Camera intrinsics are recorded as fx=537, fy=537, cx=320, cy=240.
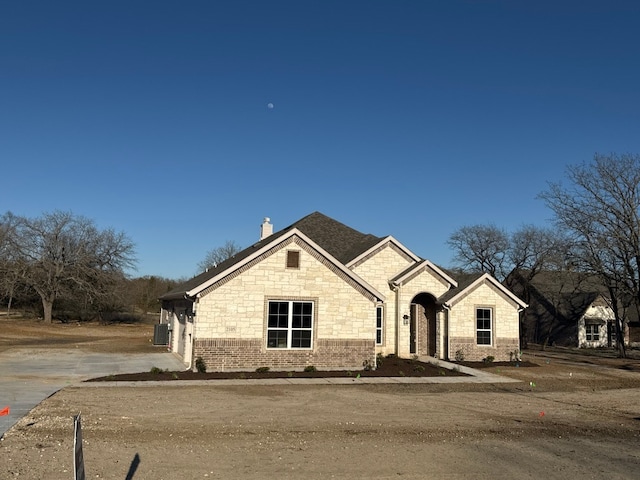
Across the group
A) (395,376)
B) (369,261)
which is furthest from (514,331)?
(395,376)

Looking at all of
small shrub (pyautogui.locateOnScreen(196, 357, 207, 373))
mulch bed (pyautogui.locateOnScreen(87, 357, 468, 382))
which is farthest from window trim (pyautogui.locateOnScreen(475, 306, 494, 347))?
small shrub (pyautogui.locateOnScreen(196, 357, 207, 373))

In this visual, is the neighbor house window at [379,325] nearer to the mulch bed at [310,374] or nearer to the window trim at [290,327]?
the mulch bed at [310,374]

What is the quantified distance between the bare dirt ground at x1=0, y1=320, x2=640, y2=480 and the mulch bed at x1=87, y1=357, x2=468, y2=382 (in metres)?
1.29

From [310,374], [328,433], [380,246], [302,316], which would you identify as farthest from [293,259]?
[328,433]

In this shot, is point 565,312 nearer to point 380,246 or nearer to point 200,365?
point 380,246

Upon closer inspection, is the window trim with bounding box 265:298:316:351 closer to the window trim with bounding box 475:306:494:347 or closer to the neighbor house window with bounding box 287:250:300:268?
the neighbor house window with bounding box 287:250:300:268

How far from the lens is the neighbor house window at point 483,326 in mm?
26261

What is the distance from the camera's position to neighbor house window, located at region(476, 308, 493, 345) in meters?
26.3

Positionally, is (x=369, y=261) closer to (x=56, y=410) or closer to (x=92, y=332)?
(x=56, y=410)

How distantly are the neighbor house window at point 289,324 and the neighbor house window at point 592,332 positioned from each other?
32.5m

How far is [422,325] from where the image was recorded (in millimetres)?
27656

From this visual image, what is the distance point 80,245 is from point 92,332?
1236 cm

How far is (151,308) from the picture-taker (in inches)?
3066

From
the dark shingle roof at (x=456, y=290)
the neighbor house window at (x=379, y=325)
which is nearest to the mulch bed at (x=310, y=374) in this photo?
the neighbor house window at (x=379, y=325)
